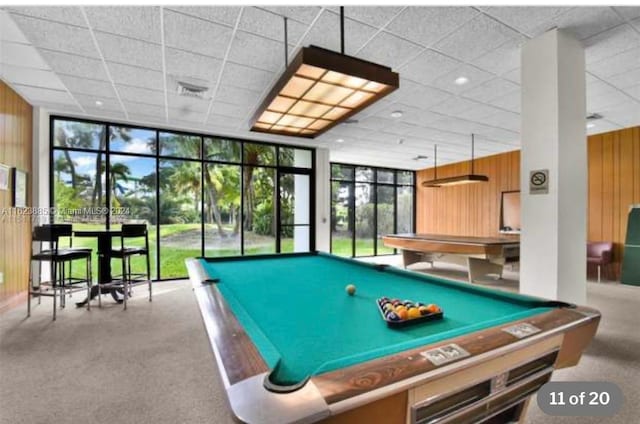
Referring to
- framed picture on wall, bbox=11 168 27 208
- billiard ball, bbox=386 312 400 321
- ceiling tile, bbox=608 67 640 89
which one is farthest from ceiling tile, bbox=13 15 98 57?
ceiling tile, bbox=608 67 640 89

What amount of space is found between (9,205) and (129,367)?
3.08 metres

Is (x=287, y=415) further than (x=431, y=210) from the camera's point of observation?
No

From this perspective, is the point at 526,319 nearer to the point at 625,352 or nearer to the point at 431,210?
the point at 625,352

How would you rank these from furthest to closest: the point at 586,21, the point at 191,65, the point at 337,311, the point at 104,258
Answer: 1. the point at 104,258
2. the point at 191,65
3. the point at 586,21
4. the point at 337,311

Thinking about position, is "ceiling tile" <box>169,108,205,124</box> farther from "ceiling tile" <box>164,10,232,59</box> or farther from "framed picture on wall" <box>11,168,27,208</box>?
"framed picture on wall" <box>11,168,27,208</box>

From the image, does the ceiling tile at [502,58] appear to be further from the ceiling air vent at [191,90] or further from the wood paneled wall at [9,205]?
the wood paneled wall at [9,205]

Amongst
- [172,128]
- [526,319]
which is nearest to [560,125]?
[526,319]

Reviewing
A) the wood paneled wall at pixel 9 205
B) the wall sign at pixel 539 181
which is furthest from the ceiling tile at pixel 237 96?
the wall sign at pixel 539 181

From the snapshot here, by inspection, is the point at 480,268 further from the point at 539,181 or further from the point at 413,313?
the point at 413,313

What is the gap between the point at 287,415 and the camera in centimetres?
68

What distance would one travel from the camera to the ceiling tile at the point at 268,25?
247cm

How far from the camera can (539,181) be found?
2742mm

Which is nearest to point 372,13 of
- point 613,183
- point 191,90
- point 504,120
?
point 191,90

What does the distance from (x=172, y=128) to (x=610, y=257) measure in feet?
27.8
